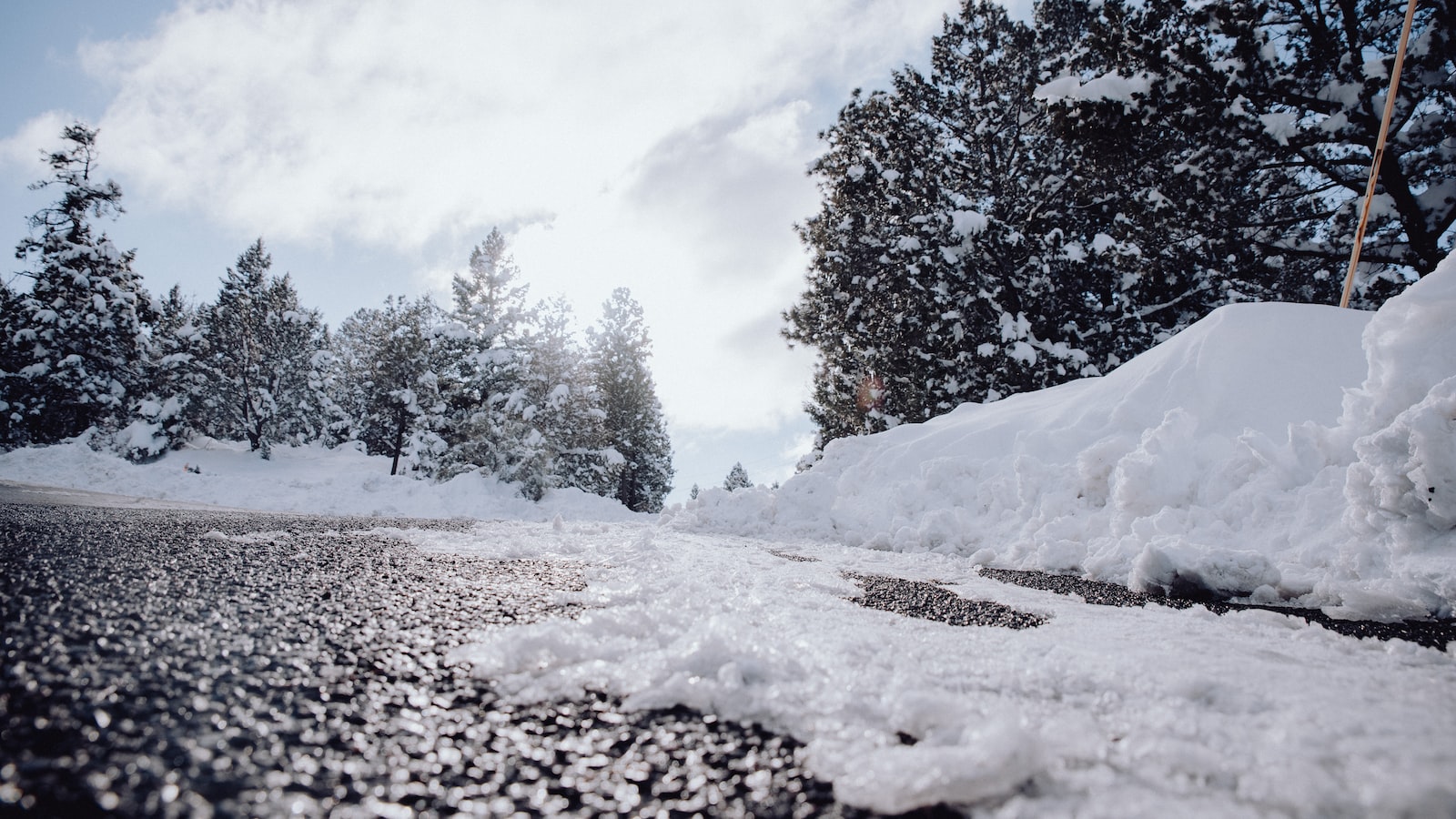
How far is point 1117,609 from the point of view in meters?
2.66

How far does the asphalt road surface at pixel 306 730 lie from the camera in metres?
0.75

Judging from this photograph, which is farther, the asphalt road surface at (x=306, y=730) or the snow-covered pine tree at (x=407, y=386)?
the snow-covered pine tree at (x=407, y=386)

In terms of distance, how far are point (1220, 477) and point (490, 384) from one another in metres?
18.5

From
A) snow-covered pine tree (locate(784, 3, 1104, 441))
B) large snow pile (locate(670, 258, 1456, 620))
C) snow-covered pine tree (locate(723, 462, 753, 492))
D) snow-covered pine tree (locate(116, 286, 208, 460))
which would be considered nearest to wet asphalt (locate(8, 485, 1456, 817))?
large snow pile (locate(670, 258, 1456, 620))

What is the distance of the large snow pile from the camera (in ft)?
9.21

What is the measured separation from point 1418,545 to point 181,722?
449 cm

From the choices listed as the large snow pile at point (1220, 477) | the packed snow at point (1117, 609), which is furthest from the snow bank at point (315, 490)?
the packed snow at point (1117, 609)

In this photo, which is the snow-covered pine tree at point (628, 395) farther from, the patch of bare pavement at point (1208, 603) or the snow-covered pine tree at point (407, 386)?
the patch of bare pavement at point (1208, 603)

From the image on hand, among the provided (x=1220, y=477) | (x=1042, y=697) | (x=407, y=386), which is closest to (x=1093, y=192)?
(x=1220, y=477)

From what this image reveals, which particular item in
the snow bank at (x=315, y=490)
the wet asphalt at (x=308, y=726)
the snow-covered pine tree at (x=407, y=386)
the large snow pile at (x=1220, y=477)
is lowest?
the snow bank at (x=315, y=490)

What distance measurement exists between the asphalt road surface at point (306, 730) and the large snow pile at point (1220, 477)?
333cm

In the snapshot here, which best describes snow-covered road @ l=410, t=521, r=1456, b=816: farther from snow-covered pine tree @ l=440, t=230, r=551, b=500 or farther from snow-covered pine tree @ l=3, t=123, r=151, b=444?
snow-covered pine tree @ l=3, t=123, r=151, b=444

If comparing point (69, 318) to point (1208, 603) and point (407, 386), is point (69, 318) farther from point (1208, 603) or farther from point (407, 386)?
point (1208, 603)

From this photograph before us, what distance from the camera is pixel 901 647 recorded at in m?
1.65
